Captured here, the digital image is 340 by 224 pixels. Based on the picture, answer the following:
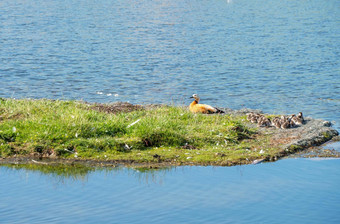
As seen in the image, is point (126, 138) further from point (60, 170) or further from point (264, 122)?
point (264, 122)

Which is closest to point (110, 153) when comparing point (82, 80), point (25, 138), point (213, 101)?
point (25, 138)

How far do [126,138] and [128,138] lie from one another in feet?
0.24

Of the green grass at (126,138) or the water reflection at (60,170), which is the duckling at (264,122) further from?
the water reflection at (60,170)

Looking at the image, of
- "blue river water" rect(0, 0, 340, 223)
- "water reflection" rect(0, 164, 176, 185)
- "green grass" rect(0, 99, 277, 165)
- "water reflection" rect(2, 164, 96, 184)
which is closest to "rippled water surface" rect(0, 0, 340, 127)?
"blue river water" rect(0, 0, 340, 223)

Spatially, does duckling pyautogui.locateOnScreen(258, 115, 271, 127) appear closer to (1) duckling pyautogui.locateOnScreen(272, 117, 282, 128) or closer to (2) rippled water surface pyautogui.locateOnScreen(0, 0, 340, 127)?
(1) duckling pyautogui.locateOnScreen(272, 117, 282, 128)

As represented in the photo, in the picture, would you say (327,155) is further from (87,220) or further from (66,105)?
(66,105)

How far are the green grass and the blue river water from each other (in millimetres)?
842

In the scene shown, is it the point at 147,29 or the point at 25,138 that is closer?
the point at 25,138

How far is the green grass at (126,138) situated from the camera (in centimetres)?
1407

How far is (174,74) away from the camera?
29641 mm

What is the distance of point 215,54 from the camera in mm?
36000

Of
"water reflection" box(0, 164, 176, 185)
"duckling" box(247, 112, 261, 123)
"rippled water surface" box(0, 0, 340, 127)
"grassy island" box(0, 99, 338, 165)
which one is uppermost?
"grassy island" box(0, 99, 338, 165)

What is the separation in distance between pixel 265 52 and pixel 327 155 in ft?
73.7

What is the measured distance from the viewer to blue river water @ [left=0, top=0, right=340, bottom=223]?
1095 cm
